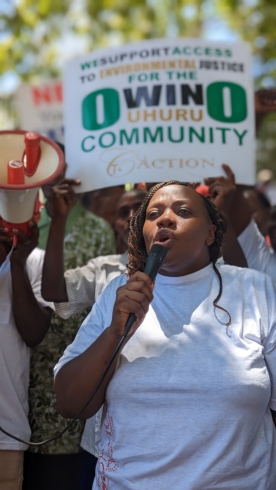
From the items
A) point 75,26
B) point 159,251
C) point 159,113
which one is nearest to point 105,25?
point 75,26

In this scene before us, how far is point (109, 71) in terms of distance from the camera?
3.97 metres

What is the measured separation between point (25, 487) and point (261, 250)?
1.71m

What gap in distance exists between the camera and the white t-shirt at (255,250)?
12.3 ft

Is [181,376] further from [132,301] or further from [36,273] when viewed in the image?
[36,273]

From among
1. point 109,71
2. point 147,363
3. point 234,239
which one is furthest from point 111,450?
→ point 109,71

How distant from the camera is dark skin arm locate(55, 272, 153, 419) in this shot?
2113 millimetres

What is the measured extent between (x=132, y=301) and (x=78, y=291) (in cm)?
123

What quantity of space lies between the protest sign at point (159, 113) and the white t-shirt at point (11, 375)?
851 millimetres

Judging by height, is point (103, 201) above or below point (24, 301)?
above

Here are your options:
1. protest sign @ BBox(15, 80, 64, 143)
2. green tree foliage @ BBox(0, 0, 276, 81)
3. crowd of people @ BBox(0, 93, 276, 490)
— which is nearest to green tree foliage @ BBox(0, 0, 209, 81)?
green tree foliage @ BBox(0, 0, 276, 81)

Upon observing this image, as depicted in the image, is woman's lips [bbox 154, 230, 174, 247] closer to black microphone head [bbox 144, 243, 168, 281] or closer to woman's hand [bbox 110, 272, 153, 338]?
black microphone head [bbox 144, 243, 168, 281]

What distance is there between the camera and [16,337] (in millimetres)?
3168

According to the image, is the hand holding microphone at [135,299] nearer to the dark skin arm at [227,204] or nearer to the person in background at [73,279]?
the person in background at [73,279]

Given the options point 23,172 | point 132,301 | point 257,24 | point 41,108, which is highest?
point 257,24
